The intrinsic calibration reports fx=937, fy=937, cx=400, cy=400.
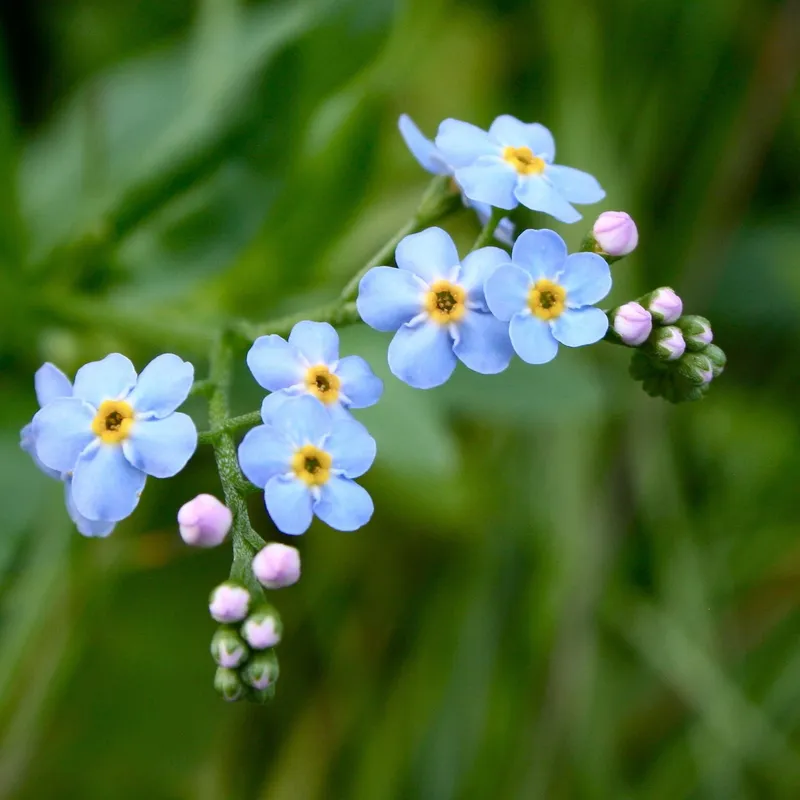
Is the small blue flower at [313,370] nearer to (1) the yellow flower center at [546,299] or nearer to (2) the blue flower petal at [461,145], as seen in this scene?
(1) the yellow flower center at [546,299]

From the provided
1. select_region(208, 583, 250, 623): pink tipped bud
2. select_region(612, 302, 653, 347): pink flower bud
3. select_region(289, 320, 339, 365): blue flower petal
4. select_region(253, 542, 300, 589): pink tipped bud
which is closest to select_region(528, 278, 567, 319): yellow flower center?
select_region(612, 302, 653, 347): pink flower bud

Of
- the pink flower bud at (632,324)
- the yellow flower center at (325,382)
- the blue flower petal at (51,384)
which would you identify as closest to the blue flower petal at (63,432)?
the blue flower petal at (51,384)

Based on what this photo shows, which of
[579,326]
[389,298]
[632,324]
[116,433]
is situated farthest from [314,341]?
[632,324]

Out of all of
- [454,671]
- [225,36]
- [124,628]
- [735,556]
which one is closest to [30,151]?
[225,36]

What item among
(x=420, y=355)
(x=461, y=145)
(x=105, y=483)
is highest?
(x=461, y=145)

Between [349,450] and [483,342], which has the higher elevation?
[483,342]

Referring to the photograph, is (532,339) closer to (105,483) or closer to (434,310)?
(434,310)

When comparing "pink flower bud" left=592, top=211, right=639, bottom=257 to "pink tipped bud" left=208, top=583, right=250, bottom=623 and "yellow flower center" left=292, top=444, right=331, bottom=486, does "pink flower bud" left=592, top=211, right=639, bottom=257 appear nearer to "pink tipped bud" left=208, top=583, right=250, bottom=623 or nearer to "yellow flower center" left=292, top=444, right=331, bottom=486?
"yellow flower center" left=292, top=444, right=331, bottom=486
